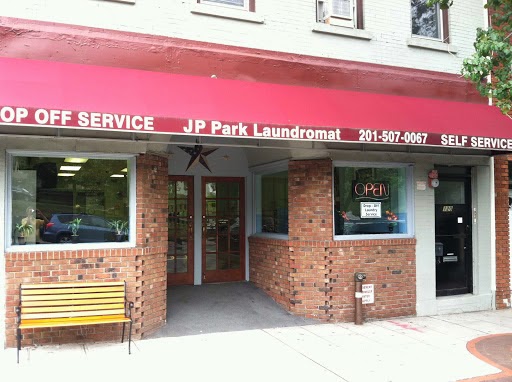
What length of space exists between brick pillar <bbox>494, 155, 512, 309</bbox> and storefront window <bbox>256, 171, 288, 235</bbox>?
403 centimetres

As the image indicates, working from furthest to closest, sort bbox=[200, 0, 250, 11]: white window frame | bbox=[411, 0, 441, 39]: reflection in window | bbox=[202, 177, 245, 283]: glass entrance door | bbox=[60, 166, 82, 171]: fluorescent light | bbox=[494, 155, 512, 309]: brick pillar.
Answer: bbox=[202, 177, 245, 283]: glass entrance door, bbox=[494, 155, 512, 309]: brick pillar, bbox=[411, 0, 441, 39]: reflection in window, bbox=[200, 0, 250, 11]: white window frame, bbox=[60, 166, 82, 171]: fluorescent light

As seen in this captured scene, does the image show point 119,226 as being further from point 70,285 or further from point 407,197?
point 407,197

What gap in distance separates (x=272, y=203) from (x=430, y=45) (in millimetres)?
3930

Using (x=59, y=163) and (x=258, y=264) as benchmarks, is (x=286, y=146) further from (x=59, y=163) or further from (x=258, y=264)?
(x=59, y=163)

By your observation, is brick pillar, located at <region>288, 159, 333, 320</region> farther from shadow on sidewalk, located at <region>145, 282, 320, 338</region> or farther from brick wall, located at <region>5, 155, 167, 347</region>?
brick wall, located at <region>5, 155, 167, 347</region>

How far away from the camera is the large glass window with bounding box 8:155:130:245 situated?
6328mm

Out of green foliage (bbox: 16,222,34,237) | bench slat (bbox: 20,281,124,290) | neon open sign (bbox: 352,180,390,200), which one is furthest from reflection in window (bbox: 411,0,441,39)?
green foliage (bbox: 16,222,34,237)

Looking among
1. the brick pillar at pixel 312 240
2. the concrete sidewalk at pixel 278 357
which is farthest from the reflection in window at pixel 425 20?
the concrete sidewalk at pixel 278 357

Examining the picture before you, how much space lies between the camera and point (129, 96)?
19.3 feet

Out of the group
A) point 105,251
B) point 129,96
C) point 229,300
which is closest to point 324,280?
point 229,300

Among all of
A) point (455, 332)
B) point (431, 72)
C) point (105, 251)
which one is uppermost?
point (431, 72)

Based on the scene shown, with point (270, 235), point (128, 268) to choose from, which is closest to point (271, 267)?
point (270, 235)

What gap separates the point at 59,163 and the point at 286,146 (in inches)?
133

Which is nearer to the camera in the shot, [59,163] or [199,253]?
[59,163]
